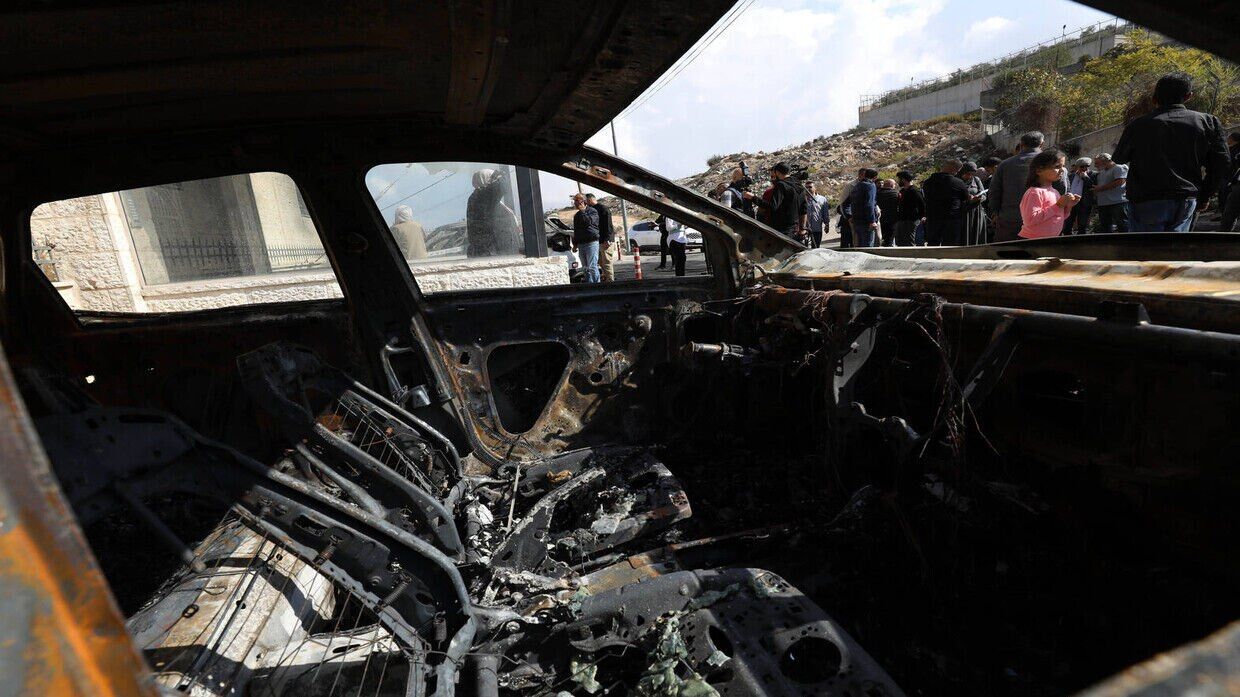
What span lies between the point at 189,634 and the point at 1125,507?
246cm

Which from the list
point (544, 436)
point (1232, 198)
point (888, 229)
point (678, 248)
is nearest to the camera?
point (544, 436)

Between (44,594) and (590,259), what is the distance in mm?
9727

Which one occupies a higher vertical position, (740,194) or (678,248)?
(740,194)

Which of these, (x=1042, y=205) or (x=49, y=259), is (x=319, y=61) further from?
(x=49, y=259)

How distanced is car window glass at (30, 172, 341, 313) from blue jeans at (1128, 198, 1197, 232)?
800 cm

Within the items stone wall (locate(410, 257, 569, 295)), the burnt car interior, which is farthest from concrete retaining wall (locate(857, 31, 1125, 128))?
the burnt car interior

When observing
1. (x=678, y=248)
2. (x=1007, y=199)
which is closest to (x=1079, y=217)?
(x=1007, y=199)

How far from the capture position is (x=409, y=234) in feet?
23.5

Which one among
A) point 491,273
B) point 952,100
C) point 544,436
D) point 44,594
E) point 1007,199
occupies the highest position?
point 952,100

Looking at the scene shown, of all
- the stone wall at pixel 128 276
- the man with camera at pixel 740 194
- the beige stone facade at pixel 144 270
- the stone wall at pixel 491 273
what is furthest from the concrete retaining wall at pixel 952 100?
the beige stone facade at pixel 144 270

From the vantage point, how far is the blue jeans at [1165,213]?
471cm

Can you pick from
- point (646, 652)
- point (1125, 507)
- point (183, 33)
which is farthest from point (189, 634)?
point (1125, 507)

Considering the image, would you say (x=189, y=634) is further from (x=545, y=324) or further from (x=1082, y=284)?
(x=1082, y=284)

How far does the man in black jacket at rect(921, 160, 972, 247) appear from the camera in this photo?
6.86m
